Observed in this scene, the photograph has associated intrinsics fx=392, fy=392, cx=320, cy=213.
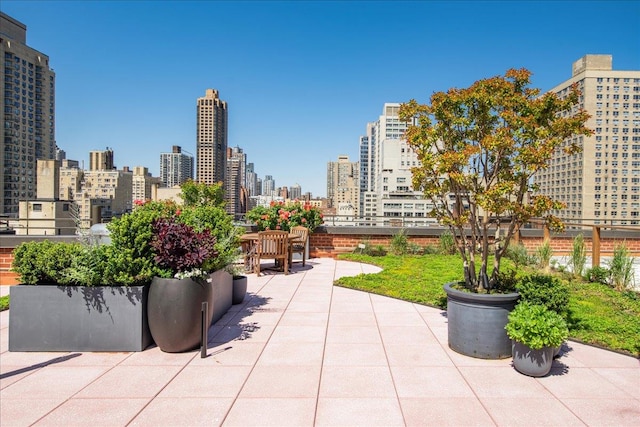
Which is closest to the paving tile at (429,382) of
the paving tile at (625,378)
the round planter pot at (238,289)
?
the paving tile at (625,378)

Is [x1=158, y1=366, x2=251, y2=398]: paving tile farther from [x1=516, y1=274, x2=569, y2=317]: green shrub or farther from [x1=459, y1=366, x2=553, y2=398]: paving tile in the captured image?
[x1=516, y1=274, x2=569, y2=317]: green shrub

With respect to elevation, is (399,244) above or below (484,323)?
above

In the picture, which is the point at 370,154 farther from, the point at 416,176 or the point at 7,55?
the point at 416,176

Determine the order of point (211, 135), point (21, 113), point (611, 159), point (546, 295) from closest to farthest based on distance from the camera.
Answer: point (546, 295), point (21, 113), point (611, 159), point (211, 135)

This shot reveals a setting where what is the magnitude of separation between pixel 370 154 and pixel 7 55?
393 ft

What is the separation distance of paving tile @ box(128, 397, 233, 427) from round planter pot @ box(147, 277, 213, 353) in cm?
100

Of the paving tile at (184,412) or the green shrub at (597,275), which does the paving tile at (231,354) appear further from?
the green shrub at (597,275)

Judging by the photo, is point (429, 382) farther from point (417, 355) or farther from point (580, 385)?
point (580, 385)

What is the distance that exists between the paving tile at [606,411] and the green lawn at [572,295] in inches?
59.0

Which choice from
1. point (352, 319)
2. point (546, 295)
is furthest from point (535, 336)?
point (352, 319)

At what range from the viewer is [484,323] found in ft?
13.9

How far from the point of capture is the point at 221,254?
5.61m

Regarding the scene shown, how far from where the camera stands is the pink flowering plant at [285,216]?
11.5 metres

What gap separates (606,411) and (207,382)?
3.40 m
